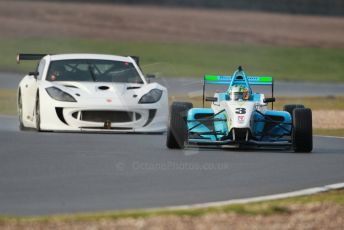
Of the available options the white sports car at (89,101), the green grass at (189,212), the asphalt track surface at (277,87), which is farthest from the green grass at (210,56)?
the green grass at (189,212)

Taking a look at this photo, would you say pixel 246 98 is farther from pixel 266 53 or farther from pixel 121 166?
pixel 266 53

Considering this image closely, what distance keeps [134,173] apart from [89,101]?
218 inches

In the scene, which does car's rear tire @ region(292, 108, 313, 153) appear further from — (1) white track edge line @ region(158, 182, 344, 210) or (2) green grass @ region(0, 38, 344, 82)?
(2) green grass @ region(0, 38, 344, 82)

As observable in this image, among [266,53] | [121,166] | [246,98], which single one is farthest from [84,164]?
[266,53]

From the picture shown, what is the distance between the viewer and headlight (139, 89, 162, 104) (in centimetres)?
1764

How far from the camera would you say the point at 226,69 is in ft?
157

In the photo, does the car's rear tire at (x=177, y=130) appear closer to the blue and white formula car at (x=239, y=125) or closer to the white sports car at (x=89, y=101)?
the blue and white formula car at (x=239, y=125)

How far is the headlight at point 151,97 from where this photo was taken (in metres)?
17.6

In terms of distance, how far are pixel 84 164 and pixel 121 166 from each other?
16.7 inches

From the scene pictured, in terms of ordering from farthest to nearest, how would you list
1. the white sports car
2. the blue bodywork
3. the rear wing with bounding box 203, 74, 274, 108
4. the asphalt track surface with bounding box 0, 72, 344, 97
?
1. the asphalt track surface with bounding box 0, 72, 344, 97
2. the white sports car
3. the rear wing with bounding box 203, 74, 274, 108
4. the blue bodywork

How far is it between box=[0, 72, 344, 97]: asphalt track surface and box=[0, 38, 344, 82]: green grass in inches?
143

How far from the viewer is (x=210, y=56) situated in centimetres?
5294

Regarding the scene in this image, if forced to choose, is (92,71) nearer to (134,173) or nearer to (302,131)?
(302,131)

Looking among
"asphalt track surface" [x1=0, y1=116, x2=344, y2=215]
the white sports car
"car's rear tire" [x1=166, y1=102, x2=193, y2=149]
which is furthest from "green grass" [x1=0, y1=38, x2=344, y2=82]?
"asphalt track surface" [x1=0, y1=116, x2=344, y2=215]
